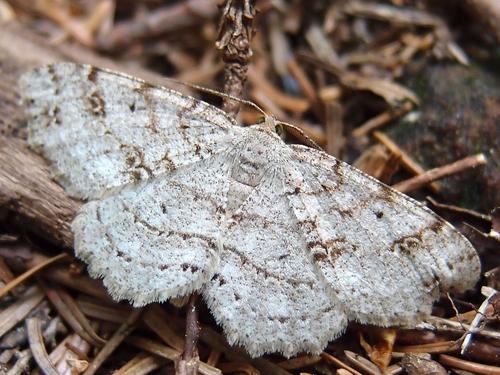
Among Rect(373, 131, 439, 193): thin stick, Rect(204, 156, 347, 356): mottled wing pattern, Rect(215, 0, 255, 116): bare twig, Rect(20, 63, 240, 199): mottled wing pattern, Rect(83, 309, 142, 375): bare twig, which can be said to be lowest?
Rect(83, 309, 142, 375): bare twig

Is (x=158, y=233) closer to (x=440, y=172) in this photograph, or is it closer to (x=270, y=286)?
(x=270, y=286)

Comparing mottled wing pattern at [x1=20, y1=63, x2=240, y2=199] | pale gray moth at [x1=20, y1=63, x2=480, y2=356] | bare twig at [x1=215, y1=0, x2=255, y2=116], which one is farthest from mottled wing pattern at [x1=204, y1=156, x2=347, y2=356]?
bare twig at [x1=215, y1=0, x2=255, y2=116]

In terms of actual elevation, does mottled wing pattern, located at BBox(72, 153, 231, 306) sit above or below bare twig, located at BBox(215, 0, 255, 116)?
below

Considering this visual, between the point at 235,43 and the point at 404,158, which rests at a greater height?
the point at 235,43

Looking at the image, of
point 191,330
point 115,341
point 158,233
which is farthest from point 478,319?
point 115,341

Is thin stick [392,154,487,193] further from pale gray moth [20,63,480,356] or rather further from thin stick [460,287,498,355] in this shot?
thin stick [460,287,498,355]

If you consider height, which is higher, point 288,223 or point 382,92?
point 382,92

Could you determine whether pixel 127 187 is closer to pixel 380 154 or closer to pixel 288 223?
pixel 288 223

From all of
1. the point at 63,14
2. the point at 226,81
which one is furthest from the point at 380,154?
the point at 63,14
